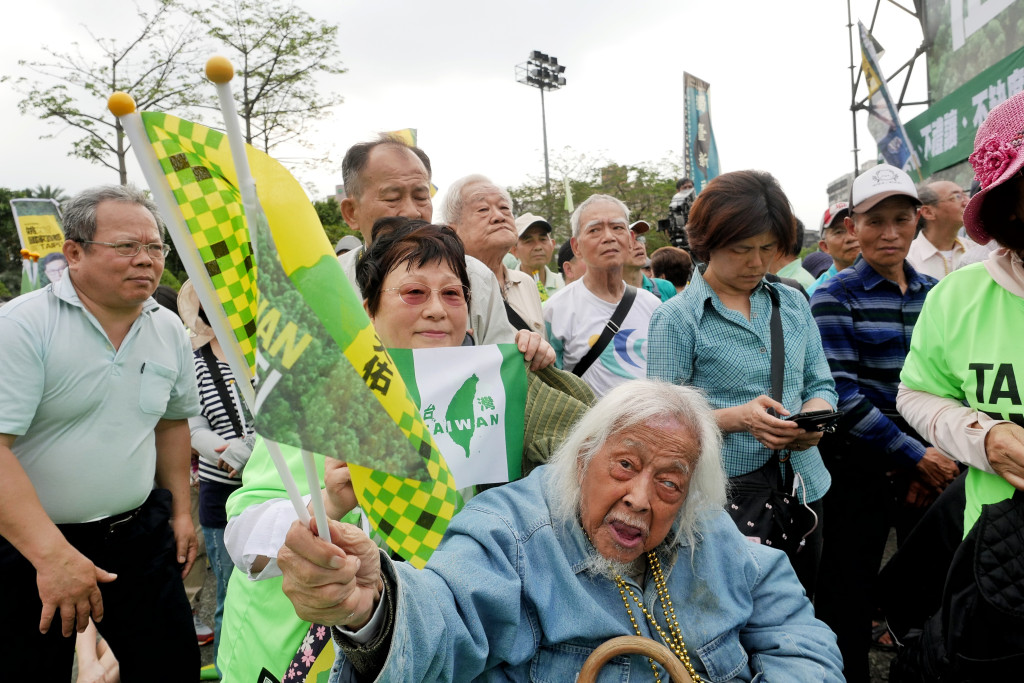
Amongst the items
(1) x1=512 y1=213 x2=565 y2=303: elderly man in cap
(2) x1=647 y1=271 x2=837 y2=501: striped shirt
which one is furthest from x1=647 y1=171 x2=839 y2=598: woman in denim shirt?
(1) x1=512 y1=213 x2=565 y2=303: elderly man in cap

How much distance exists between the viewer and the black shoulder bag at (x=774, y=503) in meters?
2.46

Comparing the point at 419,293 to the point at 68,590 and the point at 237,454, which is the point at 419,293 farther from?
the point at 237,454

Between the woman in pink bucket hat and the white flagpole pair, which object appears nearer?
the white flagpole pair

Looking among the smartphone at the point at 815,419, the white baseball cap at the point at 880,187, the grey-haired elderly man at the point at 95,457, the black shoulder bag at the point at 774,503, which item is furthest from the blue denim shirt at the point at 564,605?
the white baseball cap at the point at 880,187

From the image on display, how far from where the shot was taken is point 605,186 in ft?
82.4

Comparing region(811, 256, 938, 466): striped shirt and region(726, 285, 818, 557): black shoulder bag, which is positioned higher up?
region(811, 256, 938, 466): striped shirt

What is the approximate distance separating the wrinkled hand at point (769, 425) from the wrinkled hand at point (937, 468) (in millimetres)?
781

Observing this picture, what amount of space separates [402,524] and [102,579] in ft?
5.75

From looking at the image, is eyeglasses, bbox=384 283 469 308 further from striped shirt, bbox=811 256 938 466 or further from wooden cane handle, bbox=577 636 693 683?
striped shirt, bbox=811 256 938 466

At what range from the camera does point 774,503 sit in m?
2.51

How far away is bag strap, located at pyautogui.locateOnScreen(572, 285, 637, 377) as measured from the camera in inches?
140

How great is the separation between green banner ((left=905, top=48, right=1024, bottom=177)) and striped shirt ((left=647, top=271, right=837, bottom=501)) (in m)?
9.28

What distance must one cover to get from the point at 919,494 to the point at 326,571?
9.60 feet

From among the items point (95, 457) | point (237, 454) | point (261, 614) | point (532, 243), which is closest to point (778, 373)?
point (261, 614)
